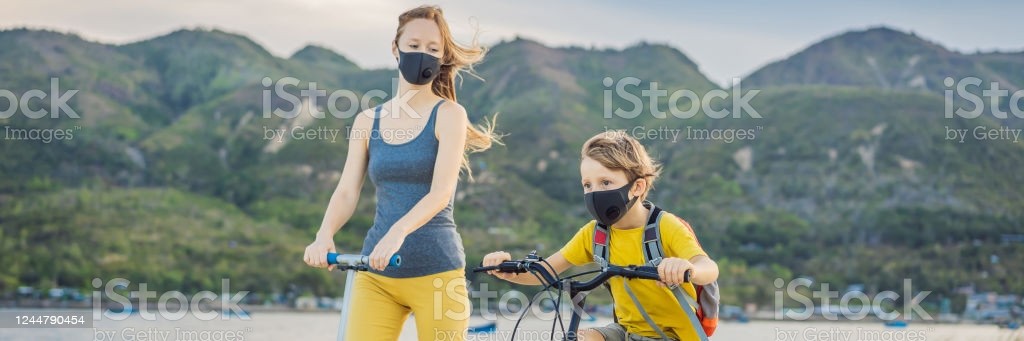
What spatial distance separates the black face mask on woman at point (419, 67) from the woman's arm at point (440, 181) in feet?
0.50

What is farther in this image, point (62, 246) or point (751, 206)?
point (751, 206)

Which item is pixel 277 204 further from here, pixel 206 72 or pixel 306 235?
pixel 206 72

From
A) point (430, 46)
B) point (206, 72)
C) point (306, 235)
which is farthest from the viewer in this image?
point (206, 72)

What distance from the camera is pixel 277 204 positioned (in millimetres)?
106312

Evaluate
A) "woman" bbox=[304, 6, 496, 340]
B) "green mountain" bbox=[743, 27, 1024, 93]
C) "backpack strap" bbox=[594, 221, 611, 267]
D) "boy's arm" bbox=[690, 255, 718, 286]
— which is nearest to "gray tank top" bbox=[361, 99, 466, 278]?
"woman" bbox=[304, 6, 496, 340]

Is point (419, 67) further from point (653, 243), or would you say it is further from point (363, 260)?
point (653, 243)

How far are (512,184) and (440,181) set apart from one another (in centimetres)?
10488

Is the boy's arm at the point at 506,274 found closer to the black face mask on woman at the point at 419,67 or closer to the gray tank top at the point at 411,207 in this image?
the gray tank top at the point at 411,207

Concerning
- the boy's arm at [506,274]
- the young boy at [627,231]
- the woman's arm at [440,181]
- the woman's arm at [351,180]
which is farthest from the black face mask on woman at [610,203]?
the woman's arm at [351,180]

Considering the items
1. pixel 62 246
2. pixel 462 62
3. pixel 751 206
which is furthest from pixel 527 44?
pixel 462 62

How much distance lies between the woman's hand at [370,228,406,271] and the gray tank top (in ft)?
0.93

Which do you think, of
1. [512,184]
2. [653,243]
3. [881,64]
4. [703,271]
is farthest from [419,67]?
[881,64]

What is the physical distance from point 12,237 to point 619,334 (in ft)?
340

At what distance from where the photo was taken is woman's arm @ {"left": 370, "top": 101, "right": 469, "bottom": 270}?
431cm
